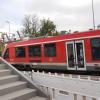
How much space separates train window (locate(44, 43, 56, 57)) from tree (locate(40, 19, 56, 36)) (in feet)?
129

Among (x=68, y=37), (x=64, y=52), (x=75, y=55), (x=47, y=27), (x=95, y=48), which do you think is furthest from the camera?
(x=47, y=27)

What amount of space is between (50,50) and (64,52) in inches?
58.9

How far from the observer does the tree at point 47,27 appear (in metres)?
57.1

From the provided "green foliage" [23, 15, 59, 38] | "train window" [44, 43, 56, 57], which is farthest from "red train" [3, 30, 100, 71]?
"green foliage" [23, 15, 59, 38]

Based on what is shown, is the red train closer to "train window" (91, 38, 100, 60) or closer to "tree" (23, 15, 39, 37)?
"train window" (91, 38, 100, 60)

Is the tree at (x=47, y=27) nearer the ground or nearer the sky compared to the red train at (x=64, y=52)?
nearer the sky

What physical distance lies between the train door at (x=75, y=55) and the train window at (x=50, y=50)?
4.73 feet

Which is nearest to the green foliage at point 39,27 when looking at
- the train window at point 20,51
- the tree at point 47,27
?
the tree at point 47,27

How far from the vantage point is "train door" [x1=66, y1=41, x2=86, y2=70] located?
14756 mm

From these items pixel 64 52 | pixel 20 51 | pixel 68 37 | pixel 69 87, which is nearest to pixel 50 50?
pixel 64 52

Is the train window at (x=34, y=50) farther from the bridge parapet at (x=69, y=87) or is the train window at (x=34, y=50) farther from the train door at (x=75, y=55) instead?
the bridge parapet at (x=69, y=87)

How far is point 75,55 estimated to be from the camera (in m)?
15.0

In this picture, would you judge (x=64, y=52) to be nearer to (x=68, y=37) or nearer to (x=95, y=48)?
(x=68, y=37)

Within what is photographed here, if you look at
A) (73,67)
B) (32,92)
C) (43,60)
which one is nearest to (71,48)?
(73,67)
